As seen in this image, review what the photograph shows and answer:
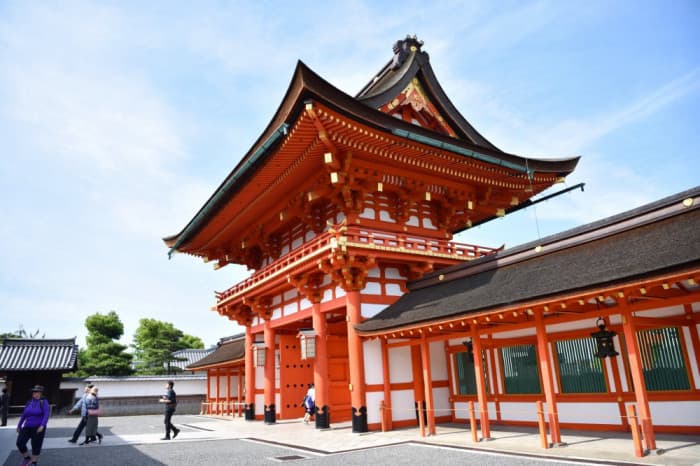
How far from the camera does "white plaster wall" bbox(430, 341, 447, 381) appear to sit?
1631 centimetres

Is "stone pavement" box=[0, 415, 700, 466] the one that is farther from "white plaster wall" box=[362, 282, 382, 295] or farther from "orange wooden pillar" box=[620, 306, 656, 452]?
"white plaster wall" box=[362, 282, 382, 295]

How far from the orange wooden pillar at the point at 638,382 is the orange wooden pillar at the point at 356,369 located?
26.0ft

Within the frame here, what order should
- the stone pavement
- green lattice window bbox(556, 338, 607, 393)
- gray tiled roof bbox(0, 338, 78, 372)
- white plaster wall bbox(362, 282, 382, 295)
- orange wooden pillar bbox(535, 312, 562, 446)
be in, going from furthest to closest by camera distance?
1. gray tiled roof bbox(0, 338, 78, 372)
2. white plaster wall bbox(362, 282, 382, 295)
3. green lattice window bbox(556, 338, 607, 393)
4. orange wooden pillar bbox(535, 312, 562, 446)
5. the stone pavement

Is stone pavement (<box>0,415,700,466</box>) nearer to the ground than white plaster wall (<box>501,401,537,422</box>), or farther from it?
nearer to the ground

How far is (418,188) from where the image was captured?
17.7 m

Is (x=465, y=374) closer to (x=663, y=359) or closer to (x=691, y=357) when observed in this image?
(x=663, y=359)

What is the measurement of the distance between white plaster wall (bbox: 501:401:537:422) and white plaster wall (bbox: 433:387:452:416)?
2.43 meters

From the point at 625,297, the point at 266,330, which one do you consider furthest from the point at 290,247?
the point at 625,297

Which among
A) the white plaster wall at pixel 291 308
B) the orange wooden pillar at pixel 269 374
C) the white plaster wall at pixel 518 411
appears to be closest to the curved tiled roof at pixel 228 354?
the orange wooden pillar at pixel 269 374

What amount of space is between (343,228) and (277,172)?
3.93 meters

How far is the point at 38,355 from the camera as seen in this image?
29.3 meters

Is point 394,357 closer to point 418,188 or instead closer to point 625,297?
point 418,188

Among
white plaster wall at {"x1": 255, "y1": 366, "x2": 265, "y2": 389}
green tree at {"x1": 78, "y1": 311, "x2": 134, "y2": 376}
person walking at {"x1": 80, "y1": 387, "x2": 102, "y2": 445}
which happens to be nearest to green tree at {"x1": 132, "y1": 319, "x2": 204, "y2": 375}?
green tree at {"x1": 78, "y1": 311, "x2": 134, "y2": 376}

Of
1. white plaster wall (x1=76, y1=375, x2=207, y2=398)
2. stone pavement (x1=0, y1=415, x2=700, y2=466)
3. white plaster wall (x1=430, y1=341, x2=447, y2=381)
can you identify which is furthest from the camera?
white plaster wall (x1=76, y1=375, x2=207, y2=398)
